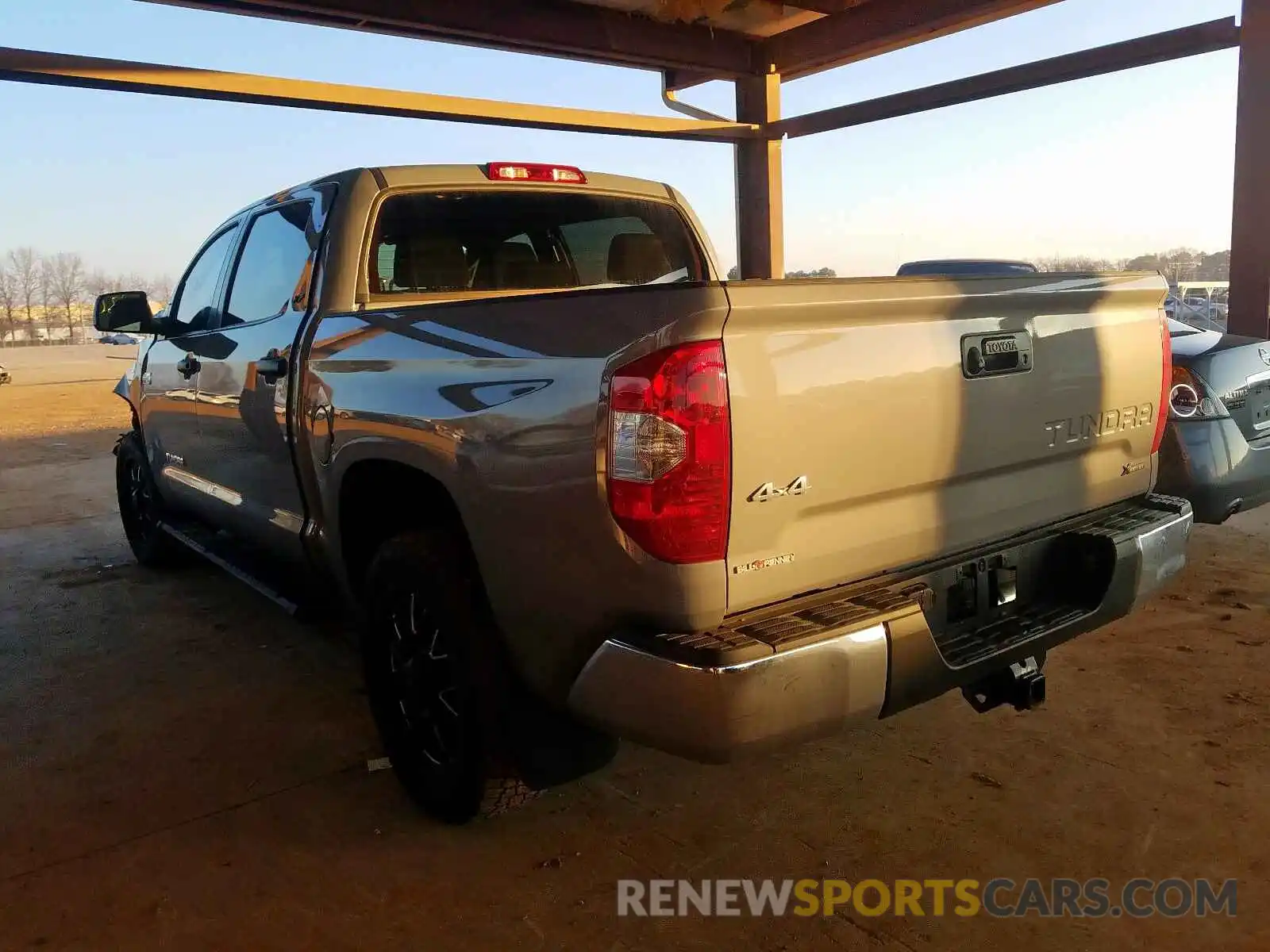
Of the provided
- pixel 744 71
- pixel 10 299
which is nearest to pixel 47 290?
pixel 10 299

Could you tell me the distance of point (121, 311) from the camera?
4742 millimetres

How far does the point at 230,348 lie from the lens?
396 centimetres

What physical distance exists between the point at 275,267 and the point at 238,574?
126 centimetres

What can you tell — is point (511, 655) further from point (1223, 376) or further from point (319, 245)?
point (1223, 376)

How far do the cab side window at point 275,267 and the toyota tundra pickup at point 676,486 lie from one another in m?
0.03

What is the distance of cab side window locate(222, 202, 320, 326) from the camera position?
3.52m

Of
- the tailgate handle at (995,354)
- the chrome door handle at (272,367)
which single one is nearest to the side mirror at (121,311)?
the chrome door handle at (272,367)

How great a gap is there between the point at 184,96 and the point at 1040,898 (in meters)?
6.89

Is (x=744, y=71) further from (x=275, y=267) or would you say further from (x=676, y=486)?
(x=676, y=486)

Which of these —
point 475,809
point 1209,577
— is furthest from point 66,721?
point 1209,577

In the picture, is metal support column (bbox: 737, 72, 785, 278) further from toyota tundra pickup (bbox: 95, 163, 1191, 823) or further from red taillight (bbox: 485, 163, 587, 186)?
toyota tundra pickup (bbox: 95, 163, 1191, 823)

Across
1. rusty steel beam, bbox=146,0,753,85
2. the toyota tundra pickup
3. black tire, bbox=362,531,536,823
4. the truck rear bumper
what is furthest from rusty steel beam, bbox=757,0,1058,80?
black tire, bbox=362,531,536,823

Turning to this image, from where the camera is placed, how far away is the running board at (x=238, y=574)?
3.62 m
